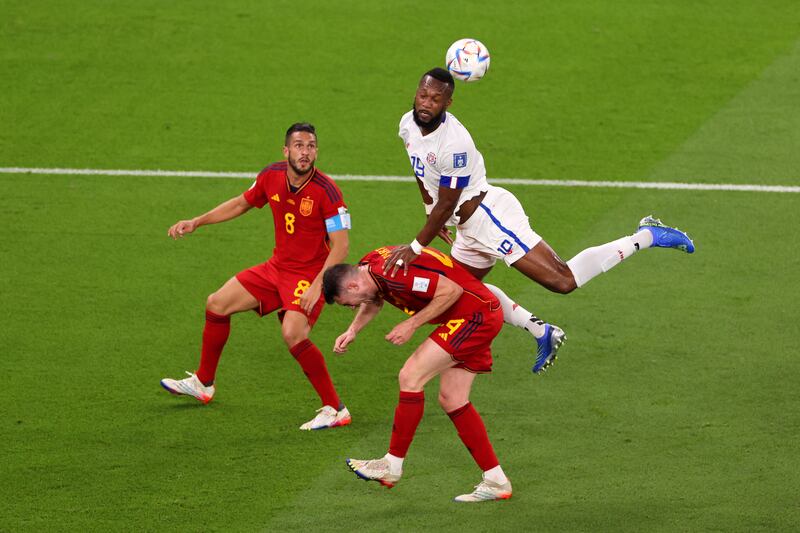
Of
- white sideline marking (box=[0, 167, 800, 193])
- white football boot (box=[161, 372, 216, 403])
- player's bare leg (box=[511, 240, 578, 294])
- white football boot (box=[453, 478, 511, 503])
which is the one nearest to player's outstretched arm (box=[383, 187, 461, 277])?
player's bare leg (box=[511, 240, 578, 294])

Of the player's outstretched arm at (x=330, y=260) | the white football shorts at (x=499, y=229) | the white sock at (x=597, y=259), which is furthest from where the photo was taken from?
the white sock at (x=597, y=259)

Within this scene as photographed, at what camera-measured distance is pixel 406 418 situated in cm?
835

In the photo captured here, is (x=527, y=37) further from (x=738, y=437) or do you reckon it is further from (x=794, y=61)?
(x=738, y=437)

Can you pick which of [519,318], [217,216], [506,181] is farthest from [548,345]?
[506,181]

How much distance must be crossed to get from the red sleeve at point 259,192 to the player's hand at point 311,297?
810 mm

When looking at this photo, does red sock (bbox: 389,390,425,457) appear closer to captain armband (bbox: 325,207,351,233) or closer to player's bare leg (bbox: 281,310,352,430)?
player's bare leg (bbox: 281,310,352,430)

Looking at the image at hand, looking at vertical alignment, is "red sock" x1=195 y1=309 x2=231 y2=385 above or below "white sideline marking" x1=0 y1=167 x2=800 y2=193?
below

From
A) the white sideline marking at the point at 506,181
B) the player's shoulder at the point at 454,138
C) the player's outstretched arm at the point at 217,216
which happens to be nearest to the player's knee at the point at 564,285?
the player's shoulder at the point at 454,138

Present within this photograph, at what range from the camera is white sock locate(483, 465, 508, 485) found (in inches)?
335

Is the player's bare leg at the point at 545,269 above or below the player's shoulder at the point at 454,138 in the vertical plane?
below

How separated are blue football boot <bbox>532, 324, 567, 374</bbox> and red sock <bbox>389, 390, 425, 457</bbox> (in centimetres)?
178

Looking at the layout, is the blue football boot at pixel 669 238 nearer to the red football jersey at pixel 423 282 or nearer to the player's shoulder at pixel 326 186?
the red football jersey at pixel 423 282

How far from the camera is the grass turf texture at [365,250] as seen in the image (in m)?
8.70

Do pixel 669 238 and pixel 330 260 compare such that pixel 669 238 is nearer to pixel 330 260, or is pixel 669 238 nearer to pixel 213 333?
pixel 330 260
